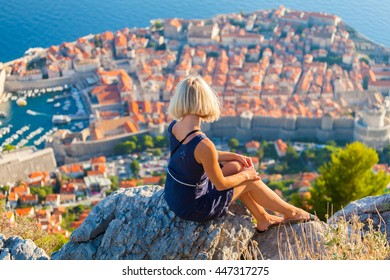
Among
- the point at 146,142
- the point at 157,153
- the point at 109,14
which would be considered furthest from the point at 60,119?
the point at 109,14

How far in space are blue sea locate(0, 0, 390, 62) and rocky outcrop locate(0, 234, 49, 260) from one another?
20.6 ft

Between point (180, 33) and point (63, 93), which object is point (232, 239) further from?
point (180, 33)

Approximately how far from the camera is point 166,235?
1.92m

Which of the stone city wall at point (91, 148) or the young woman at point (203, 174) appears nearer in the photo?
the young woman at point (203, 174)

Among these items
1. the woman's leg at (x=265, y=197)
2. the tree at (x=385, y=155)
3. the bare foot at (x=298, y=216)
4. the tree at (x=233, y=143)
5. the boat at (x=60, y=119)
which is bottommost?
the boat at (x=60, y=119)

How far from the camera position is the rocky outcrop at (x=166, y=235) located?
6.24ft

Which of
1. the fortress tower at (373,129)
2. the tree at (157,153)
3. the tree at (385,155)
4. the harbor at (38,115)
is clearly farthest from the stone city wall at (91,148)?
the tree at (385,155)

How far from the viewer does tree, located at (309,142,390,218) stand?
3.68 meters

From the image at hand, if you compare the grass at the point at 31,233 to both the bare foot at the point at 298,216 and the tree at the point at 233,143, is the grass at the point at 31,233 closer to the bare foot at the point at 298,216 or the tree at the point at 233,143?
the bare foot at the point at 298,216

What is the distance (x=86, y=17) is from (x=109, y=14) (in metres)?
0.72

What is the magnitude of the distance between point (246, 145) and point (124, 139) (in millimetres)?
2123

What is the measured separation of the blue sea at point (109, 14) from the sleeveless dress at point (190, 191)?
21.4 feet

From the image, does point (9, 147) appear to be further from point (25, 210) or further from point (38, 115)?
point (25, 210)

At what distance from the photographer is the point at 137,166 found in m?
9.69
